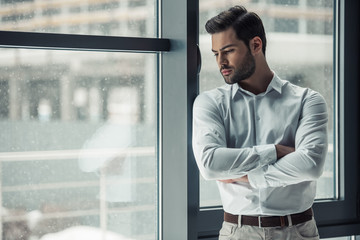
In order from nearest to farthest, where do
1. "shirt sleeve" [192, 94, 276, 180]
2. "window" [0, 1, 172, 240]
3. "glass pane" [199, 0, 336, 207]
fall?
"shirt sleeve" [192, 94, 276, 180] < "window" [0, 1, 172, 240] < "glass pane" [199, 0, 336, 207]

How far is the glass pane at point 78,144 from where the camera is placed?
2357mm

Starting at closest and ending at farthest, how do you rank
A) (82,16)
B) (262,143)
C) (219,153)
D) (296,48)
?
(219,153)
(262,143)
(82,16)
(296,48)

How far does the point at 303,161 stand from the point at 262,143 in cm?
20

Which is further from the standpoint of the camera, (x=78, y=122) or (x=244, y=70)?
(x=78, y=122)

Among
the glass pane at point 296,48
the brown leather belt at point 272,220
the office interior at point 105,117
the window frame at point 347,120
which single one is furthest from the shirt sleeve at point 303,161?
the window frame at point 347,120

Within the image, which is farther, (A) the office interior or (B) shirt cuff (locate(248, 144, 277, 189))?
(A) the office interior

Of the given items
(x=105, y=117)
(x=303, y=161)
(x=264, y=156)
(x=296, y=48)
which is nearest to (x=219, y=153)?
(x=264, y=156)

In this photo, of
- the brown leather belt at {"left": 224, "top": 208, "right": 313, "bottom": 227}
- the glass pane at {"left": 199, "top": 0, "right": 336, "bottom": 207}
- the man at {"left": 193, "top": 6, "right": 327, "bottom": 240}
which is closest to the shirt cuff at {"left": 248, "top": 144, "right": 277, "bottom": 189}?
the man at {"left": 193, "top": 6, "right": 327, "bottom": 240}

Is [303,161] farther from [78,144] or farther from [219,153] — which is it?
[78,144]

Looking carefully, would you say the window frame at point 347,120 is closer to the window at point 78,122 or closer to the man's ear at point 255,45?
the man's ear at point 255,45

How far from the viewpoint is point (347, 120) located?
2.91 meters

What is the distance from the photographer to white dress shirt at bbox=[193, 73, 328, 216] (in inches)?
82.4

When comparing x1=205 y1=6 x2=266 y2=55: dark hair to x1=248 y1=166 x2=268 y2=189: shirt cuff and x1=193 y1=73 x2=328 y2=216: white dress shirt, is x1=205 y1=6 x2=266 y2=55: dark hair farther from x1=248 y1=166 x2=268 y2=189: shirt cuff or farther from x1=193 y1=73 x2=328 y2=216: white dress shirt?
x1=248 y1=166 x2=268 y2=189: shirt cuff

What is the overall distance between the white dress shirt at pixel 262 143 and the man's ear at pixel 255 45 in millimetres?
133
